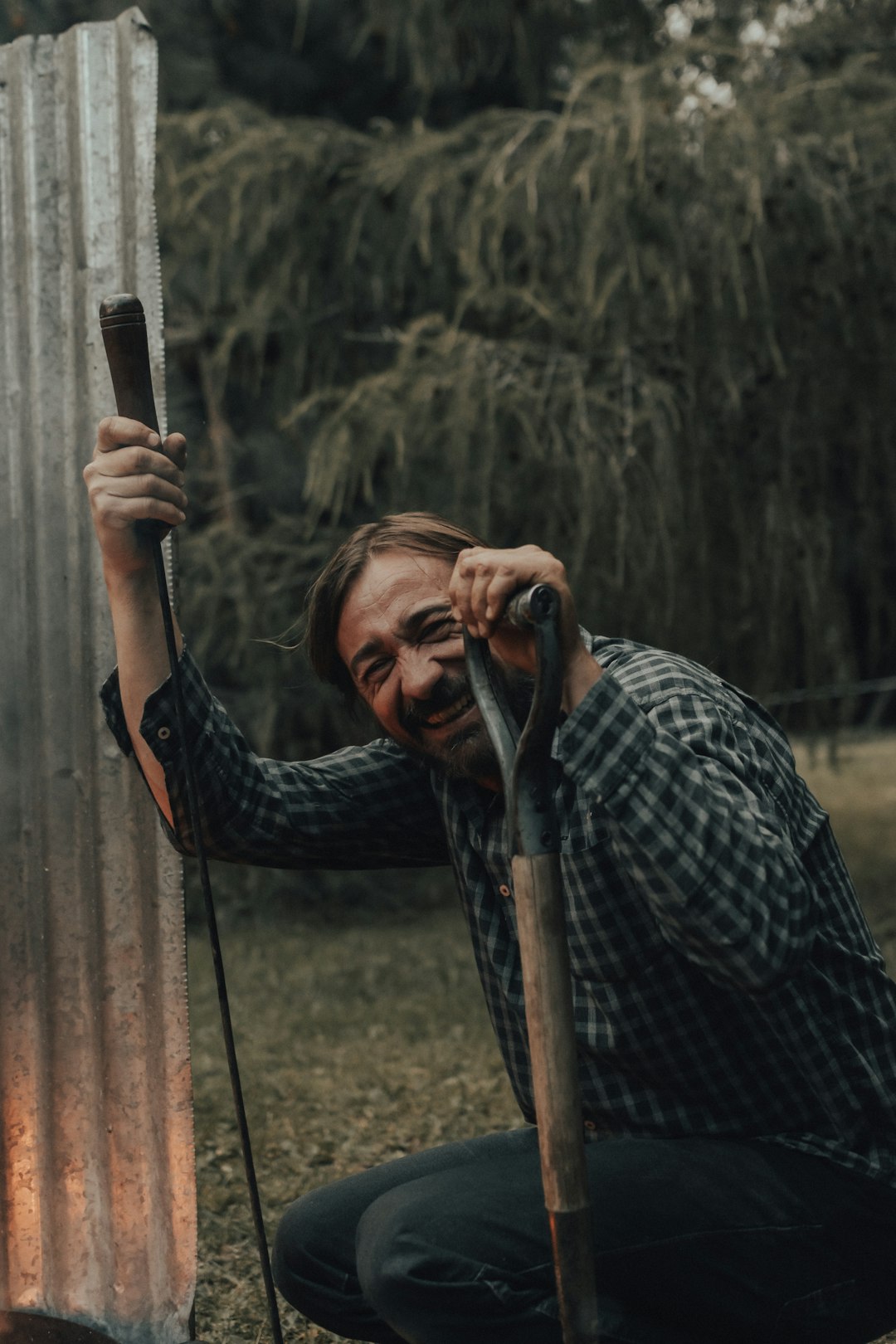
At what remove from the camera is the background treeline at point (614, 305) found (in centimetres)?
493

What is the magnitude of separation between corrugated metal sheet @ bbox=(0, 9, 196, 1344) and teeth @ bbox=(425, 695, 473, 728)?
60 cm

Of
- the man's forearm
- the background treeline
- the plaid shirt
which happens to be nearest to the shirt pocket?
the plaid shirt

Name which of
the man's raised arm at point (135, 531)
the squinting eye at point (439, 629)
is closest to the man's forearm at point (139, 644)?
the man's raised arm at point (135, 531)

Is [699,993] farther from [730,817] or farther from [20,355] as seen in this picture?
[20,355]

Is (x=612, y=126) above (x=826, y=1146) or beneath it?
above

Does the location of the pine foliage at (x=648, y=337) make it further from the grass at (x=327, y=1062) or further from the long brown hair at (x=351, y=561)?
the long brown hair at (x=351, y=561)

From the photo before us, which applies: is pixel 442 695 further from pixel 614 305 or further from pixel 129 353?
pixel 614 305

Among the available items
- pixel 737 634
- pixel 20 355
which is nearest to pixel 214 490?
pixel 737 634

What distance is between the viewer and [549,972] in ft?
5.14

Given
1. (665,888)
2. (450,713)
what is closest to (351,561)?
(450,713)

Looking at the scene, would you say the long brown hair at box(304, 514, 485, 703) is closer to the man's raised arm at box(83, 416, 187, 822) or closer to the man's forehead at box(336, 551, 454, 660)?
the man's forehead at box(336, 551, 454, 660)

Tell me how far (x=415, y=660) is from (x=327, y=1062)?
304 centimetres

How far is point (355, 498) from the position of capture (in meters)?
6.90

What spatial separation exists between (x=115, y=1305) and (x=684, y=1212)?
1056 millimetres
